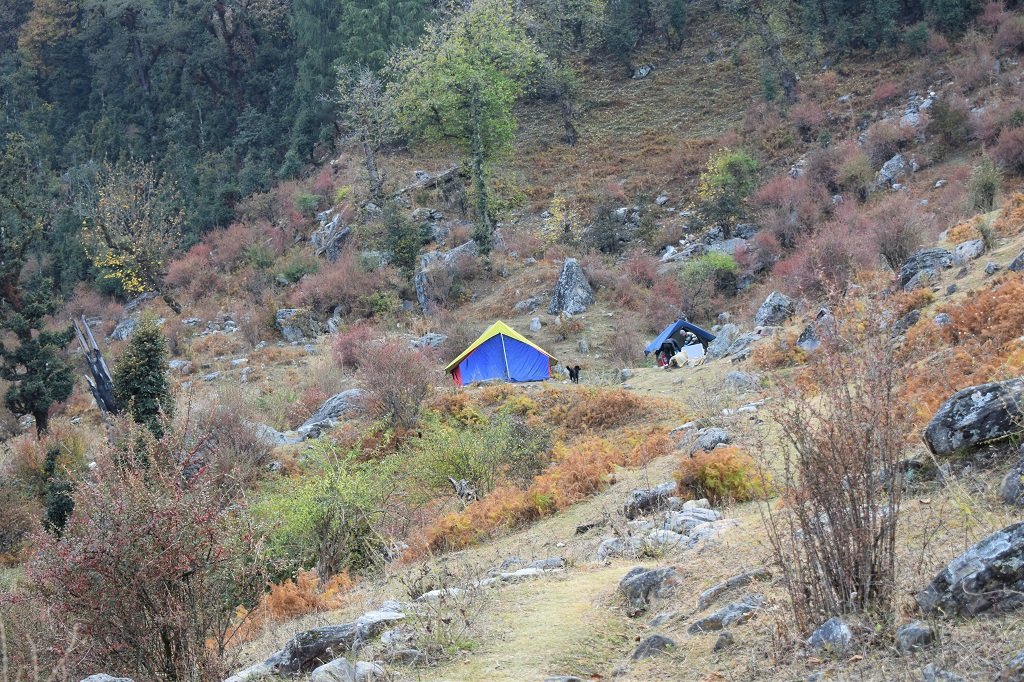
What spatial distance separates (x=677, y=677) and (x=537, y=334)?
64.6 feet

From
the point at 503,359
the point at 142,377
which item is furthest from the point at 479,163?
the point at 142,377

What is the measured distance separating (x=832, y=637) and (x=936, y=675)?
493 millimetres

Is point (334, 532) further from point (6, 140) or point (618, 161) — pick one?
point (6, 140)

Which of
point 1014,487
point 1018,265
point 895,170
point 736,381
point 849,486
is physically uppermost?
point 849,486

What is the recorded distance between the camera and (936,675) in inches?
134

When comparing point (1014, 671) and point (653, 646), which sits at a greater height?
point (1014, 671)

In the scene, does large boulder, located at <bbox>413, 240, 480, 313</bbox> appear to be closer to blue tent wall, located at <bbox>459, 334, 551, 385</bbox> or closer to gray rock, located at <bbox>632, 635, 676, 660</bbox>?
blue tent wall, located at <bbox>459, 334, 551, 385</bbox>

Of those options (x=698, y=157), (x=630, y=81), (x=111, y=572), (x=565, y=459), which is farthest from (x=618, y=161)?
(x=111, y=572)

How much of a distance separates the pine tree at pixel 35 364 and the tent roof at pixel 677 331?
13057mm

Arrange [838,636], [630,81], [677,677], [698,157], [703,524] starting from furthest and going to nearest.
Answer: [630,81] → [698,157] → [703,524] → [677,677] → [838,636]

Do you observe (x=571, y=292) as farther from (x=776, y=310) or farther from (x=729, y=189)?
(x=776, y=310)

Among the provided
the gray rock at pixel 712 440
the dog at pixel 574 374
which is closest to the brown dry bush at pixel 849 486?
the gray rock at pixel 712 440

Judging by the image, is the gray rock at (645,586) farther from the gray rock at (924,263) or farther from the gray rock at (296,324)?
the gray rock at (296,324)

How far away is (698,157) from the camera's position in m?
34.0
